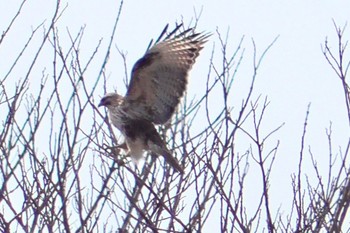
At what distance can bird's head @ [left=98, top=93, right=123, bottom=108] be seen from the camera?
7.81m

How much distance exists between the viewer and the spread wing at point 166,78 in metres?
8.05

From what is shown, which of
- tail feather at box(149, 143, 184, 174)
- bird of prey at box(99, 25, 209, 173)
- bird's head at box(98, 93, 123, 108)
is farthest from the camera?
bird of prey at box(99, 25, 209, 173)

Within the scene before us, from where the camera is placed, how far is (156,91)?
8172mm

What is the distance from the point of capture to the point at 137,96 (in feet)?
26.6

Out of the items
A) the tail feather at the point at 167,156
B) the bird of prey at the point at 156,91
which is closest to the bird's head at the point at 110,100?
the bird of prey at the point at 156,91

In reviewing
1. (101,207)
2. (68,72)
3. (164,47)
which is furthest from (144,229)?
(164,47)

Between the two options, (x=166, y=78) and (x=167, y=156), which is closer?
(x=167, y=156)

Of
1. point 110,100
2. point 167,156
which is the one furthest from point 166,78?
point 167,156

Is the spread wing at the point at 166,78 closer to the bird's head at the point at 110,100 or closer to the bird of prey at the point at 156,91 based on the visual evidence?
the bird of prey at the point at 156,91

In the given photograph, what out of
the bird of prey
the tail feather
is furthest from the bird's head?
the tail feather

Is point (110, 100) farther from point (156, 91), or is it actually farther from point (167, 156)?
point (167, 156)

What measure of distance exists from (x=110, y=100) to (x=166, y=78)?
61 centimetres

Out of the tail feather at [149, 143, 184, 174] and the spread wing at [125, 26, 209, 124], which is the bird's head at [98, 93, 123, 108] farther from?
the tail feather at [149, 143, 184, 174]

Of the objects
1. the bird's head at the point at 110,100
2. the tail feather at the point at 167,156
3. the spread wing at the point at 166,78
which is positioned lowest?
the tail feather at the point at 167,156
